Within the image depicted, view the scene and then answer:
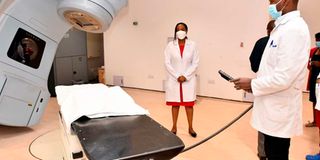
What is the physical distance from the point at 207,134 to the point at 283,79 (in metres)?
1.91

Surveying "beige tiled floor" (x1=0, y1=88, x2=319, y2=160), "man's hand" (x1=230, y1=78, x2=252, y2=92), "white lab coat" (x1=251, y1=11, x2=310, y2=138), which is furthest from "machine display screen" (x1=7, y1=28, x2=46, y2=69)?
"white lab coat" (x1=251, y1=11, x2=310, y2=138)

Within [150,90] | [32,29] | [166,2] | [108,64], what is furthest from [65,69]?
[32,29]

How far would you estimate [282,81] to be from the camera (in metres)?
1.55

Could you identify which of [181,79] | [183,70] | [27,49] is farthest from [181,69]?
[27,49]

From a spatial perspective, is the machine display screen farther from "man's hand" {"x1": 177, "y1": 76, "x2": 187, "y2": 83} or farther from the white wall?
the white wall

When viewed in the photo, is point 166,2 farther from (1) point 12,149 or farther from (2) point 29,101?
(1) point 12,149

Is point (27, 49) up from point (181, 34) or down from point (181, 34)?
down

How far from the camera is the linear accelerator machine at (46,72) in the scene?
49.8 inches

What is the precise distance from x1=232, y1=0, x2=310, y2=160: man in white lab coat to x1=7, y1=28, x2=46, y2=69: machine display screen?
2.03 m

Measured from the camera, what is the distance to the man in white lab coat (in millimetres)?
1540

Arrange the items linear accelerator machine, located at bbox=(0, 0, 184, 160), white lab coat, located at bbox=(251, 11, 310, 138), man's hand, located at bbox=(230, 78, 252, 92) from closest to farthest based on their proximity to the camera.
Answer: linear accelerator machine, located at bbox=(0, 0, 184, 160) → white lab coat, located at bbox=(251, 11, 310, 138) → man's hand, located at bbox=(230, 78, 252, 92)

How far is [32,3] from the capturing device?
2545 mm

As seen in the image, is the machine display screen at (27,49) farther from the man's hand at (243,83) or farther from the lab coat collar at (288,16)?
the lab coat collar at (288,16)

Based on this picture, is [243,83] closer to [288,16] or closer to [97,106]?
[288,16]
